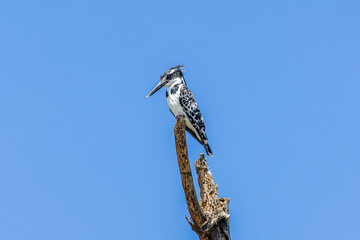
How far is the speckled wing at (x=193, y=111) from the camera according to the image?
1420 centimetres

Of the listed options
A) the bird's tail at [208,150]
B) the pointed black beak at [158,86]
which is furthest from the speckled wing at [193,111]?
the pointed black beak at [158,86]

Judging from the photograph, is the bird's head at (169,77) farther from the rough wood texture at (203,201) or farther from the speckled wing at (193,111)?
the rough wood texture at (203,201)

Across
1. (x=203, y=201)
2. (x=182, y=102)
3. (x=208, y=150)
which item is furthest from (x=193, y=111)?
(x=203, y=201)

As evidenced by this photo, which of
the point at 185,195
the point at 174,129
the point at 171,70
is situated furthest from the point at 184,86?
the point at 185,195

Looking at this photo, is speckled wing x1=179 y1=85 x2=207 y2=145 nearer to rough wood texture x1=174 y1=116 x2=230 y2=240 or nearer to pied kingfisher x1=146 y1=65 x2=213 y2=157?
pied kingfisher x1=146 y1=65 x2=213 y2=157

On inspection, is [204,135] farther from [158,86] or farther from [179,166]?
[179,166]

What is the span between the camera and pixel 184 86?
1456 cm

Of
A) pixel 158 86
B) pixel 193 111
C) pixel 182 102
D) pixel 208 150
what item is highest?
pixel 158 86

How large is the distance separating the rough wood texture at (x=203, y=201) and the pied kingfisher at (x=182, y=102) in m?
1.60

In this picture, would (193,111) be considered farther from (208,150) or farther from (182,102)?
(208,150)

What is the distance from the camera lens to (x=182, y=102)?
14156 mm

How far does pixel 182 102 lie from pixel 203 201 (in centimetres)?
274

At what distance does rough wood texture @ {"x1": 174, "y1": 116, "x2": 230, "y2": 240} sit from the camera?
1195 cm

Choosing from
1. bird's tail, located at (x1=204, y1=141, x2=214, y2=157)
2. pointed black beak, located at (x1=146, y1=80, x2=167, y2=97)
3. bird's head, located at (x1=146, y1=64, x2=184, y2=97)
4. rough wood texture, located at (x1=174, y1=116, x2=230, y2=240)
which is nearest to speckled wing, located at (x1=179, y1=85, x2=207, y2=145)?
bird's tail, located at (x1=204, y1=141, x2=214, y2=157)
